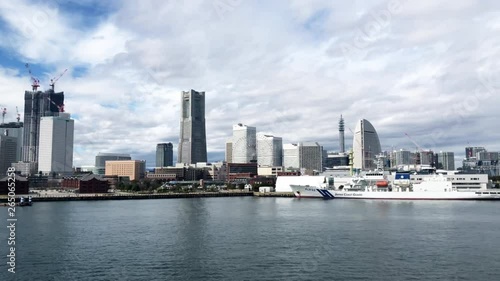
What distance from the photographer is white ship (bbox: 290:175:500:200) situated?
7469cm

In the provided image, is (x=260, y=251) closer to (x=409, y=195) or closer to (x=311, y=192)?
(x=409, y=195)

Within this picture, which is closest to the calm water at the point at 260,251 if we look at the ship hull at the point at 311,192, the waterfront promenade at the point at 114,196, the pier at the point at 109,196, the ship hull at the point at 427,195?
the ship hull at the point at 427,195

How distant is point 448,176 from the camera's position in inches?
3290

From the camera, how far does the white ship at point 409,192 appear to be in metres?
74.7

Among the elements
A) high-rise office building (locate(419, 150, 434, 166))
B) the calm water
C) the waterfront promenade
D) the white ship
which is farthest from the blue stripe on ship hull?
high-rise office building (locate(419, 150, 434, 166))

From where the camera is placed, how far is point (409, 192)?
75.1 metres

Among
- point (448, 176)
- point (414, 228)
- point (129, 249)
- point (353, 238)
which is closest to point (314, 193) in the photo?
point (448, 176)

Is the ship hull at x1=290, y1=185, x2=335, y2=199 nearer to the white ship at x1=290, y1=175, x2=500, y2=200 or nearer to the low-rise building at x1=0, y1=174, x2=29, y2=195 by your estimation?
the white ship at x1=290, y1=175, x2=500, y2=200

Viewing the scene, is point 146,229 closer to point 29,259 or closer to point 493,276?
point 29,259

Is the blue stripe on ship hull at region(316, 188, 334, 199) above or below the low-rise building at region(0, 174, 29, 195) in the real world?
below

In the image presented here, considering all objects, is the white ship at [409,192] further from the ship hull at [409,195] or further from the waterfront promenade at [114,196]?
the waterfront promenade at [114,196]

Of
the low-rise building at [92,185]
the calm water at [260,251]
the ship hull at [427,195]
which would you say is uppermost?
the low-rise building at [92,185]

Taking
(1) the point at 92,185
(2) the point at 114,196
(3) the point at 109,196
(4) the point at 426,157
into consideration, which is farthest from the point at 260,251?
(4) the point at 426,157

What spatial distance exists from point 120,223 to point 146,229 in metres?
5.97
